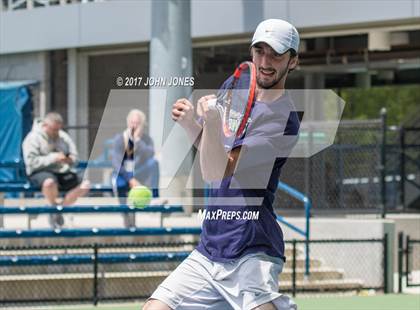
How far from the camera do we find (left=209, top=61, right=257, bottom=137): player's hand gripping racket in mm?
4027

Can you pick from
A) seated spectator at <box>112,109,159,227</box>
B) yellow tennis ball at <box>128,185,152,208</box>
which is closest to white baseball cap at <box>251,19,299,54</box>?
seated spectator at <box>112,109,159,227</box>

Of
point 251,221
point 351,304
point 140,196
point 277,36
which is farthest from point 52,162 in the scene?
point 277,36

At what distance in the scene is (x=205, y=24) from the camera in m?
15.0

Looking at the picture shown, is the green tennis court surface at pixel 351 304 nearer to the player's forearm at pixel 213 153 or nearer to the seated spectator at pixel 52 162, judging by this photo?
the seated spectator at pixel 52 162

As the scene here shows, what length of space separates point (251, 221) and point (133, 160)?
6.99 meters

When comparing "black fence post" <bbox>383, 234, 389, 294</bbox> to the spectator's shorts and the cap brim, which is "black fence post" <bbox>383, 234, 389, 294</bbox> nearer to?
the spectator's shorts

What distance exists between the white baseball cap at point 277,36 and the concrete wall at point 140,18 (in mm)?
9602

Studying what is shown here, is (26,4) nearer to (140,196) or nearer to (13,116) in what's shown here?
(13,116)

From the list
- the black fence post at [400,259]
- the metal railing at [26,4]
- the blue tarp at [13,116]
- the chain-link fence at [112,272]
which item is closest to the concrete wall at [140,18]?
the metal railing at [26,4]

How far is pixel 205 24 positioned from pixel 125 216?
4305 mm

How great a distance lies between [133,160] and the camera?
36.3 feet

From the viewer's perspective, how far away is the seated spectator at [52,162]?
11.2 metres

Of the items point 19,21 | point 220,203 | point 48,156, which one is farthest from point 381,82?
point 220,203

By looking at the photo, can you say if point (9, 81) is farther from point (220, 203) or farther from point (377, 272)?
point (220, 203)
